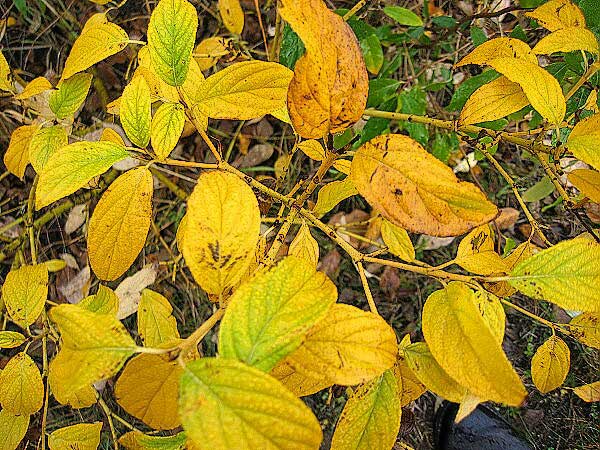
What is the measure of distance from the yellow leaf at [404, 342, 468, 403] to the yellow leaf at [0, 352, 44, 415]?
642 millimetres

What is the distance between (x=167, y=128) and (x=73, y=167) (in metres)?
0.13

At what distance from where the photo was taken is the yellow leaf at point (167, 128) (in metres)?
0.72

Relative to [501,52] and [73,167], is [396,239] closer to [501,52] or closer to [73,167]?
[501,52]

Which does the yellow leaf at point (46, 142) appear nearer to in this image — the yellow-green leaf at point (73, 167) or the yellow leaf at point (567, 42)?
the yellow-green leaf at point (73, 167)

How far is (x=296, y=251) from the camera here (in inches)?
33.6

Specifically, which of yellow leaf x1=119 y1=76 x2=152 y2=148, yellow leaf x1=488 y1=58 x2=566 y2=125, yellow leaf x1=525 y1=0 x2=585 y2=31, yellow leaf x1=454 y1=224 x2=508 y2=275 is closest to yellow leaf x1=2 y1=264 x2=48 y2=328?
yellow leaf x1=119 y1=76 x2=152 y2=148

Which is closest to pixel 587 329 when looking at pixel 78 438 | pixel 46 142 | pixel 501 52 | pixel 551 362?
pixel 551 362

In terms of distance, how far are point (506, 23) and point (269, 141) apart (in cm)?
87

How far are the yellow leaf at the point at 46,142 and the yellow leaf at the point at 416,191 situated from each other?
0.67 metres

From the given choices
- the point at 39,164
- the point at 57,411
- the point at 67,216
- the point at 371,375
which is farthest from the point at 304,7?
the point at 57,411

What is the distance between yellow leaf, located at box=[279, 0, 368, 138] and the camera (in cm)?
56

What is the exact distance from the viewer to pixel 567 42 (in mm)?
789

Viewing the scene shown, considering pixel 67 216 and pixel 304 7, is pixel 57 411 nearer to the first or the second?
pixel 67 216

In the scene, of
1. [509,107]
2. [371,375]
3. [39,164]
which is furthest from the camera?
[39,164]
